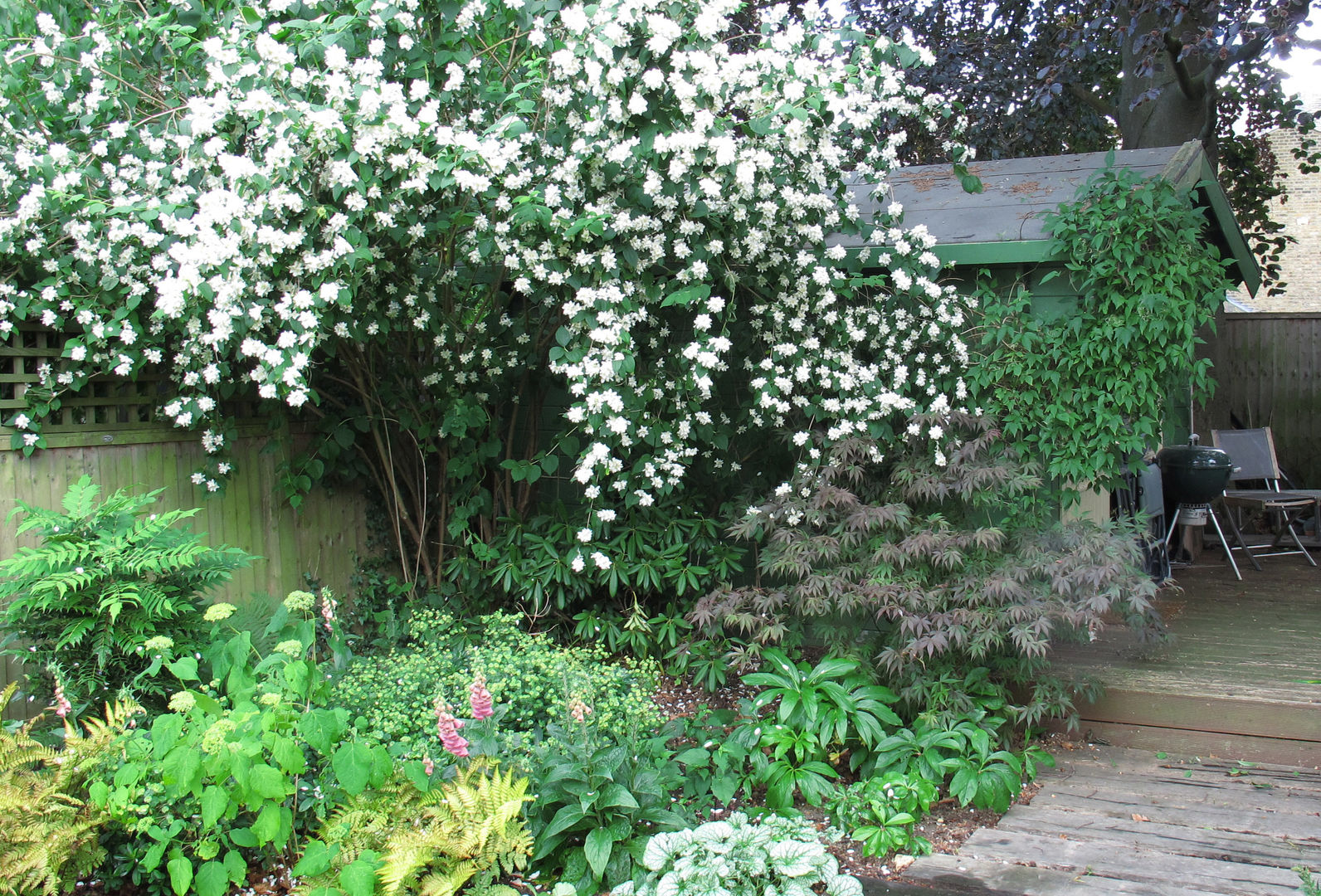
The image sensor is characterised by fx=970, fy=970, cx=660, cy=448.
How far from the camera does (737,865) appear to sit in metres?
2.60

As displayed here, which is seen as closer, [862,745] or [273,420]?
[862,745]

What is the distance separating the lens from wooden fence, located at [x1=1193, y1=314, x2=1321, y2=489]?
10.0 metres

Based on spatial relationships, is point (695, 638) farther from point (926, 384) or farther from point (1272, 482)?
point (1272, 482)

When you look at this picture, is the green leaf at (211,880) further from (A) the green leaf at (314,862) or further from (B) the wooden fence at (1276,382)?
(B) the wooden fence at (1276,382)

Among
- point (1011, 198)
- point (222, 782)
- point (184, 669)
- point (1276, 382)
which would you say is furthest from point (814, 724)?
point (1276, 382)

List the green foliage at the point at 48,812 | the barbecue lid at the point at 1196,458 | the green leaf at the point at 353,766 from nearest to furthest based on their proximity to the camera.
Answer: the green foliage at the point at 48,812 < the green leaf at the point at 353,766 < the barbecue lid at the point at 1196,458

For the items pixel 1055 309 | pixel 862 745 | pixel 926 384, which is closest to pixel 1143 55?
pixel 1055 309

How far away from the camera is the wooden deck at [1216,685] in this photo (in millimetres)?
4008

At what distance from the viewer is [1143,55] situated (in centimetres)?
708

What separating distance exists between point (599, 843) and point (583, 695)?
0.54m

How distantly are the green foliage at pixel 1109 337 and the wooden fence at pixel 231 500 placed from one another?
343cm

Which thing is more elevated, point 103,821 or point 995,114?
point 995,114

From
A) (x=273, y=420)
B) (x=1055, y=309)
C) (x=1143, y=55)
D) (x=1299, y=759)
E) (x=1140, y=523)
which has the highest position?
(x=1143, y=55)

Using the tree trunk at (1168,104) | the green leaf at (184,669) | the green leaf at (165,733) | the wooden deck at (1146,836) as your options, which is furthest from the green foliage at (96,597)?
the tree trunk at (1168,104)
